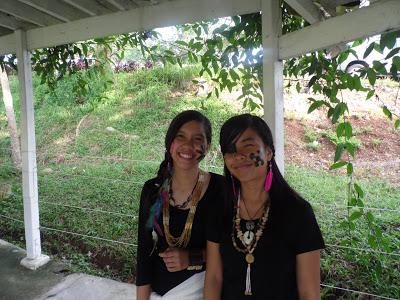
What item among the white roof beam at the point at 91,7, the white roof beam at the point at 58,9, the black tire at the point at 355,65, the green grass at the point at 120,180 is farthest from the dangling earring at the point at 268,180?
the white roof beam at the point at 58,9

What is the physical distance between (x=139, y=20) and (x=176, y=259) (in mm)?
1601

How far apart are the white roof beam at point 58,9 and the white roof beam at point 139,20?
5 centimetres

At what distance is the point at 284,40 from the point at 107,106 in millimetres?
6730

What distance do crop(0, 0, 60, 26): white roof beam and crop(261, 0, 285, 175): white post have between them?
5.83ft

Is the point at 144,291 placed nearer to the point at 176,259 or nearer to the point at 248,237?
the point at 176,259

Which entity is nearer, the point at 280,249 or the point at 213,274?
the point at 280,249

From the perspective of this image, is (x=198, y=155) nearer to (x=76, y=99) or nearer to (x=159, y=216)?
(x=159, y=216)

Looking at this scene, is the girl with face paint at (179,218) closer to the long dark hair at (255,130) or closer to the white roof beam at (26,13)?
the long dark hair at (255,130)

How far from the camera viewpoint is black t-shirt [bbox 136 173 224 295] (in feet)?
4.92

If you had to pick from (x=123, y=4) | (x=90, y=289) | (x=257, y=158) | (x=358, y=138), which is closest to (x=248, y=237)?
(x=257, y=158)

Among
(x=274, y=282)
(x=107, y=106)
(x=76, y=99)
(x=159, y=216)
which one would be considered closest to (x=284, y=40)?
(x=159, y=216)

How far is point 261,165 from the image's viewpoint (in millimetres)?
1321

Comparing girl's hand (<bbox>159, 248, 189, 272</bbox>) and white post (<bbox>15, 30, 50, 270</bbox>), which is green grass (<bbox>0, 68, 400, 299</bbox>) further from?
girl's hand (<bbox>159, 248, 189, 272</bbox>)

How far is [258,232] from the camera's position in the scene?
1276mm
